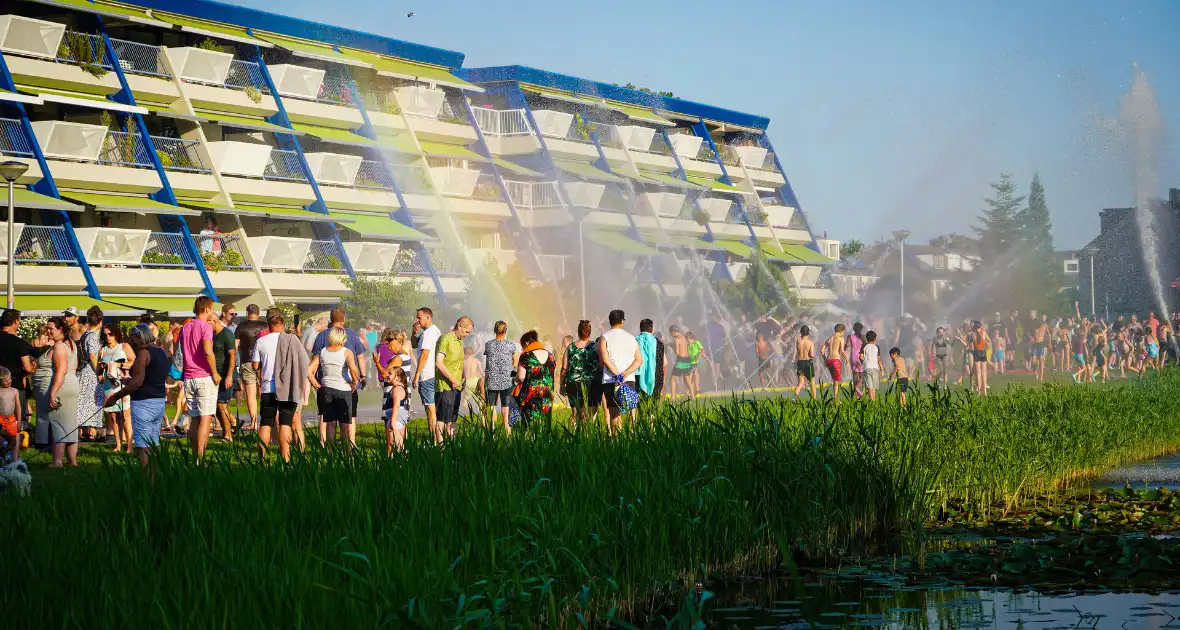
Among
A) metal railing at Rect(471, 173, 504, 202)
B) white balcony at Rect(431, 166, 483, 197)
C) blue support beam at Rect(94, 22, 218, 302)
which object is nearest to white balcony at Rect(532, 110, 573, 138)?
metal railing at Rect(471, 173, 504, 202)

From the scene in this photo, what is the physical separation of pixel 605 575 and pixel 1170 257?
68218 millimetres

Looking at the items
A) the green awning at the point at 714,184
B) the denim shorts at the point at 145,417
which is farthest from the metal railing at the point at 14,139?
the green awning at the point at 714,184

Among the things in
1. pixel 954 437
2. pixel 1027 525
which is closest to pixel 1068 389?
pixel 954 437

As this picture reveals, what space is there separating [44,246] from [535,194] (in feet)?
99.9

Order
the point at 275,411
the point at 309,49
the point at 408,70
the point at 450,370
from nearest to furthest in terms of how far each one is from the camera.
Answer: the point at 275,411 → the point at 450,370 → the point at 309,49 → the point at 408,70

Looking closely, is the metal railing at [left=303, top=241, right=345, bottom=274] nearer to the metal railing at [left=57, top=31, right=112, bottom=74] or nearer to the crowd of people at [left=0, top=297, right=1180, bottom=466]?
the metal railing at [left=57, top=31, right=112, bottom=74]

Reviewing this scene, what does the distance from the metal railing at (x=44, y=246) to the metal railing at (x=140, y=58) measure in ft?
28.1

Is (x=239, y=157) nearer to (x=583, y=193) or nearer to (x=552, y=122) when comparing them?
(x=583, y=193)

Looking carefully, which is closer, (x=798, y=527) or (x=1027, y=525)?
(x=798, y=527)

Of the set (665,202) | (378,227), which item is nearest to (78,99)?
(378,227)

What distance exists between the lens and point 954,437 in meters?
13.9

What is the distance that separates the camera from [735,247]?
82.2 meters

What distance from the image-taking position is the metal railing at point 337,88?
62.2m

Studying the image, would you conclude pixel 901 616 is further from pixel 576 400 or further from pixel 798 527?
pixel 576 400
